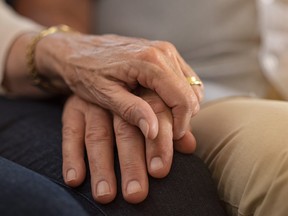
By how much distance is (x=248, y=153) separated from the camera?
23.4 inches

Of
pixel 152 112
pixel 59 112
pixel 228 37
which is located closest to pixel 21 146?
pixel 59 112

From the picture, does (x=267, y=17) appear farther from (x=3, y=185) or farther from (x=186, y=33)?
(x=3, y=185)

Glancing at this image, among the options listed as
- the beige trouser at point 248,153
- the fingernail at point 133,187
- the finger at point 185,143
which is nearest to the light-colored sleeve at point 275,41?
the beige trouser at point 248,153

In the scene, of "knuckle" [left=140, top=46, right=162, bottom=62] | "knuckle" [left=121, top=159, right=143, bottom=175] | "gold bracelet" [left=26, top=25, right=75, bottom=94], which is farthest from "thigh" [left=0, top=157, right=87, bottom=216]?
"gold bracelet" [left=26, top=25, right=75, bottom=94]

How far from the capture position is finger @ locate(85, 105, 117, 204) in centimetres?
57

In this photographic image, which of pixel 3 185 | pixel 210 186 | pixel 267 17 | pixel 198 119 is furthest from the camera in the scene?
pixel 267 17

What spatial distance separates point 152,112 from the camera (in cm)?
57

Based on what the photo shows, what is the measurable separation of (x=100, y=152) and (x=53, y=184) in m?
0.11

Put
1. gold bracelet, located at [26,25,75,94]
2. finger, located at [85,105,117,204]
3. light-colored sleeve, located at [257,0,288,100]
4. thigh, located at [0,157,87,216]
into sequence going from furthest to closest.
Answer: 1. light-colored sleeve, located at [257,0,288,100]
2. gold bracelet, located at [26,25,75,94]
3. finger, located at [85,105,117,204]
4. thigh, located at [0,157,87,216]

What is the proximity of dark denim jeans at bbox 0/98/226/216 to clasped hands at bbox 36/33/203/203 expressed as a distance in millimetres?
15

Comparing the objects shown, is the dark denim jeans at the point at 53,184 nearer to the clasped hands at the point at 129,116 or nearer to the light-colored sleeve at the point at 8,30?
the clasped hands at the point at 129,116

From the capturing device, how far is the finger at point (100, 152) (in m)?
0.57

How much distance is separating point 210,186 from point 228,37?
45 centimetres

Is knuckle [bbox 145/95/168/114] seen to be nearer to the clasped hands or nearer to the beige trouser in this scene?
the clasped hands
